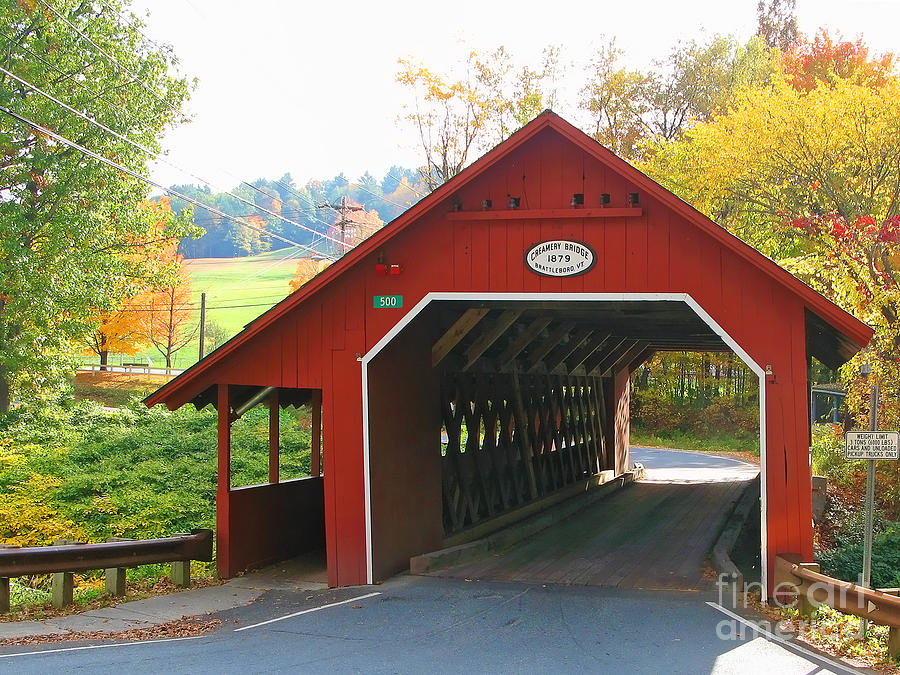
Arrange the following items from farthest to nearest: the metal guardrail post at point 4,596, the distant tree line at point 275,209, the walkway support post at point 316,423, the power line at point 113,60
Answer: the distant tree line at point 275,209 → the power line at point 113,60 → the walkway support post at point 316,423 → the metal guardrail post at point 4,596

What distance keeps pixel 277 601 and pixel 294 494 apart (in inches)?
114

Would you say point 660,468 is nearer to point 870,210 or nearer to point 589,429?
point 589,429

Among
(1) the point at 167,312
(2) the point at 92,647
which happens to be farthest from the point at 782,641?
Result: (1) the point at 167,312

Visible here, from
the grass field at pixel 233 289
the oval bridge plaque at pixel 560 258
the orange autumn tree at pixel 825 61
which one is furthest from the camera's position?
the grass field at pixel 233 289

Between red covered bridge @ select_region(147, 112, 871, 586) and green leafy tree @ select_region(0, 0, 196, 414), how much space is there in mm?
10461

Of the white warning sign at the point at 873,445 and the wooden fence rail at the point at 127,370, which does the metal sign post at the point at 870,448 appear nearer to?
the white warning sign at the point at 873,445

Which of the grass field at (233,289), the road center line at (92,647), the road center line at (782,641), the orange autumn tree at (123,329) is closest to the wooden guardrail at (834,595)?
the road center line at (782,641)

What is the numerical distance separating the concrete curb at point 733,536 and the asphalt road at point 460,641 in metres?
1.27

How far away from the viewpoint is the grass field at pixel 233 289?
69.2 metres

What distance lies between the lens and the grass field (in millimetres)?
69250

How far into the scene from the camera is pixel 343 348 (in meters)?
9.20

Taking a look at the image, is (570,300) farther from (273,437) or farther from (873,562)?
(873,562)

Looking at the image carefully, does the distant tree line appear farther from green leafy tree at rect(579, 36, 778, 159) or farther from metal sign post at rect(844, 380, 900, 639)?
metal sign post at rect(844, 380, 900, 639)

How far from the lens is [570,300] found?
8414 millimetres
